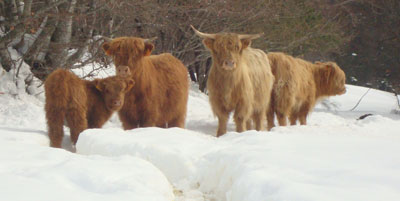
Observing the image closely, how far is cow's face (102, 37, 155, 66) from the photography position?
6164 mm

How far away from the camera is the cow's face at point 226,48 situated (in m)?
6.64

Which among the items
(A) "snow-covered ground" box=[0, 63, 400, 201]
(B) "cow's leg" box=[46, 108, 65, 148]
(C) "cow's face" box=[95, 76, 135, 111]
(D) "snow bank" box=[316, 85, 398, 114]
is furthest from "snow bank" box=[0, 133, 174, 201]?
(D) "snow bank" box=[316, 85, 398, 114]

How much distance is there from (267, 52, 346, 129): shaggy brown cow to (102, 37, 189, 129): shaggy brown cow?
5.96ft

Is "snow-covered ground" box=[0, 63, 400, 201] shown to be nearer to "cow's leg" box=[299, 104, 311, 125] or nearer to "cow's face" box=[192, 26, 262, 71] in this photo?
"cow's face" box=[192, 26, 262, 71]

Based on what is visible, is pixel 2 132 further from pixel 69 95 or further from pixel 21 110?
pixel 21 110

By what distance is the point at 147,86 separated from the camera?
6395 mm

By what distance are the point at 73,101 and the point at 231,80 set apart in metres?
2.22

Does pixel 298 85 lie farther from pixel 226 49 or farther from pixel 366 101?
pixel 366 101

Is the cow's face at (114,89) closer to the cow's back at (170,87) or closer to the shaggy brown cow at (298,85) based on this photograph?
the cow's back at (170,87)

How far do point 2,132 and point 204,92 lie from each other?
31.5ft

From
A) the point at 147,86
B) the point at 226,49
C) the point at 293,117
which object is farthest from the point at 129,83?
the point at 293,117

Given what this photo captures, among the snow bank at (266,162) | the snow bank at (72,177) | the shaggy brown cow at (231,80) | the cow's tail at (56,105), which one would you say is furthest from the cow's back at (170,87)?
the snow bank at (72,177)

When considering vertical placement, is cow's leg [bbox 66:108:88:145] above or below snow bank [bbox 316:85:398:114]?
above

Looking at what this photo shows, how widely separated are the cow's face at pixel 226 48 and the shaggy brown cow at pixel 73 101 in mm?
1299
